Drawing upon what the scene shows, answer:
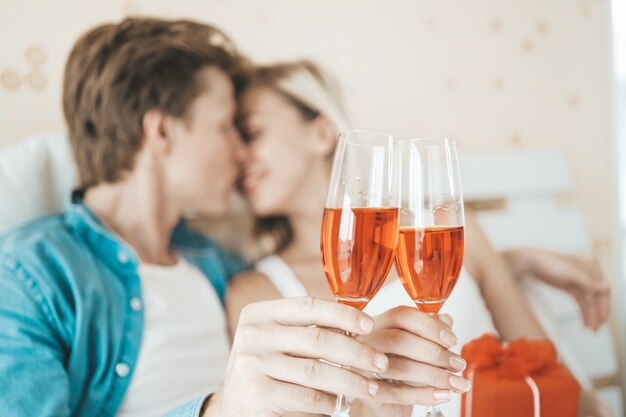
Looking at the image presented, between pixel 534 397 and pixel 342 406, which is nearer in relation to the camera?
pixel 342 406

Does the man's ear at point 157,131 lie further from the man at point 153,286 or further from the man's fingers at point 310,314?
the man's fingers at point 310,314

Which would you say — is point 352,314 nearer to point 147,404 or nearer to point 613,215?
point 147,404

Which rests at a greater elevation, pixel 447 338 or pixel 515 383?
pixel 447 338

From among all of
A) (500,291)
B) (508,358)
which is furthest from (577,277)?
(508,358)

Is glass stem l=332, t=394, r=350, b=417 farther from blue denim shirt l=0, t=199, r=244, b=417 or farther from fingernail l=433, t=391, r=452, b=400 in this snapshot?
blue denim shirt l=0, t=199, r=244, b=417

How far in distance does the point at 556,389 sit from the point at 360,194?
22.3 inches

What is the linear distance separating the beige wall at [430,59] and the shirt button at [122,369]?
0.73 m

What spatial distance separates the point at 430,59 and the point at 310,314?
1.59 metres

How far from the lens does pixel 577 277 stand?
145cm

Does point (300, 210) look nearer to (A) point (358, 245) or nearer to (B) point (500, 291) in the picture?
(B) point (500, 291)

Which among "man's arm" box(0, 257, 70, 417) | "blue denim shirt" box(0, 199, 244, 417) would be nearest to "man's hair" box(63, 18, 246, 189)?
"blue denim shirt" box(0, 199, 244, 417)

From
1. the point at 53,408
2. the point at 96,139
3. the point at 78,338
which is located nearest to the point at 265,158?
the point at 96,139

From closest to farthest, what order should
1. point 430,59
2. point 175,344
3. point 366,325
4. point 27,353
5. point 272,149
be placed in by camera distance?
point 366,325 < point 27,353 < point 175,344 < point 272,149 < point 430,59

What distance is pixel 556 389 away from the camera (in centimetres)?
96
